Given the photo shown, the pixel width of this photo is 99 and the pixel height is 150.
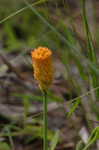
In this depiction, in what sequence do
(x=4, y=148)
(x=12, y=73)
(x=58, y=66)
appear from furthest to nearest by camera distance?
1. (x=58, y=66)
2. (x=12, y=73)
3. (x=4, y=148)

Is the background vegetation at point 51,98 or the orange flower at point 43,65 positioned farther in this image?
the background vegetation at point 51,98

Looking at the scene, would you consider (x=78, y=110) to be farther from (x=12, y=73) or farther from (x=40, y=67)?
(x=40, y=67)

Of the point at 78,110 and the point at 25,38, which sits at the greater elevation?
the point at 25,38

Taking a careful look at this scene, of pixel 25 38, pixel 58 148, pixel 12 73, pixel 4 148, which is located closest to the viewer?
pixel 4 148

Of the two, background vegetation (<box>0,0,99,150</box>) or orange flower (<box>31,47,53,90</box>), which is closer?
orange flower (<box>31,47,53,90</box>)

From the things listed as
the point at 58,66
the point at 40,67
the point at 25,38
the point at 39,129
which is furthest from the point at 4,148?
the point at 25,38

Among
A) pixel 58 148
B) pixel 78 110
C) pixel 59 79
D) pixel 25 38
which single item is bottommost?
pixel 58 148

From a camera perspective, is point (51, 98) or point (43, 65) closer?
point (43, 65)

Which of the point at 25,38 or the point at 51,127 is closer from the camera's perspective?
the point at 51,127
